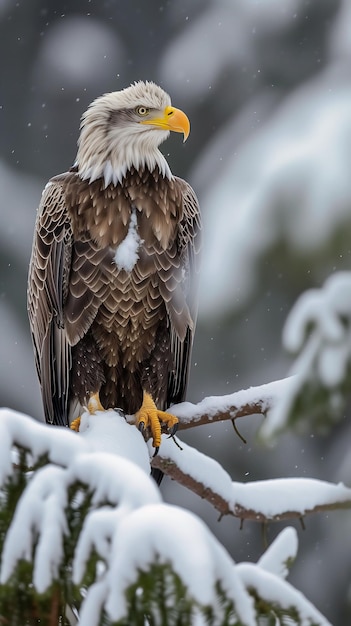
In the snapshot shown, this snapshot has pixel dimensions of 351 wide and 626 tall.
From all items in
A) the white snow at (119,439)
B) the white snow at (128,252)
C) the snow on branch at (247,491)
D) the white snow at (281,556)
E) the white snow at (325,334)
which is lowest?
the snow on branch at (247,491)

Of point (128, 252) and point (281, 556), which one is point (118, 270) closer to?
point (128, 252)

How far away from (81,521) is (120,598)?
19cm

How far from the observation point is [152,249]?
3863mm

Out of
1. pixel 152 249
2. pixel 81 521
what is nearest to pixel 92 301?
pixel 152 249

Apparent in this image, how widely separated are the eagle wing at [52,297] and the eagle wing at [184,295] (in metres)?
0.36

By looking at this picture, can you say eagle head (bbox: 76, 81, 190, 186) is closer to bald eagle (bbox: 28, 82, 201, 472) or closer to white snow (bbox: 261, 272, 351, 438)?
bald eagle (bbox: 28, 82, 201, 472)

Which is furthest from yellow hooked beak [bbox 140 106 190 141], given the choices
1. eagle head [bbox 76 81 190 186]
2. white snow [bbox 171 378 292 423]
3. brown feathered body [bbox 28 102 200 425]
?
white snow [bbox 171 378 292 423]

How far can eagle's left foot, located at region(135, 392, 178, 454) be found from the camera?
11.5 feet

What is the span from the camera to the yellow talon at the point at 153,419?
3.52m

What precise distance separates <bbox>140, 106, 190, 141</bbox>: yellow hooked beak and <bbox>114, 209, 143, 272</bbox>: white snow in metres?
0.45

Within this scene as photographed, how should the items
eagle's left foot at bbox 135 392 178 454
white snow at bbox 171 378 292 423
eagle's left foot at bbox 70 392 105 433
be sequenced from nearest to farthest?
white snow at bbox 171 378 292 423, eagle's left foot at bbox 135 392 178 454, eagle's left foot at bbox 70 392 105 433

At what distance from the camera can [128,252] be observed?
381 centimetres

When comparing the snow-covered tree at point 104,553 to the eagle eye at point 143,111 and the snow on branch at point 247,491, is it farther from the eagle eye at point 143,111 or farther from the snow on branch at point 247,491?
the eagle eye at point 143,111

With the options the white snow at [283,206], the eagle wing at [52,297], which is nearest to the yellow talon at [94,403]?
the eagle wing at [52,297]
